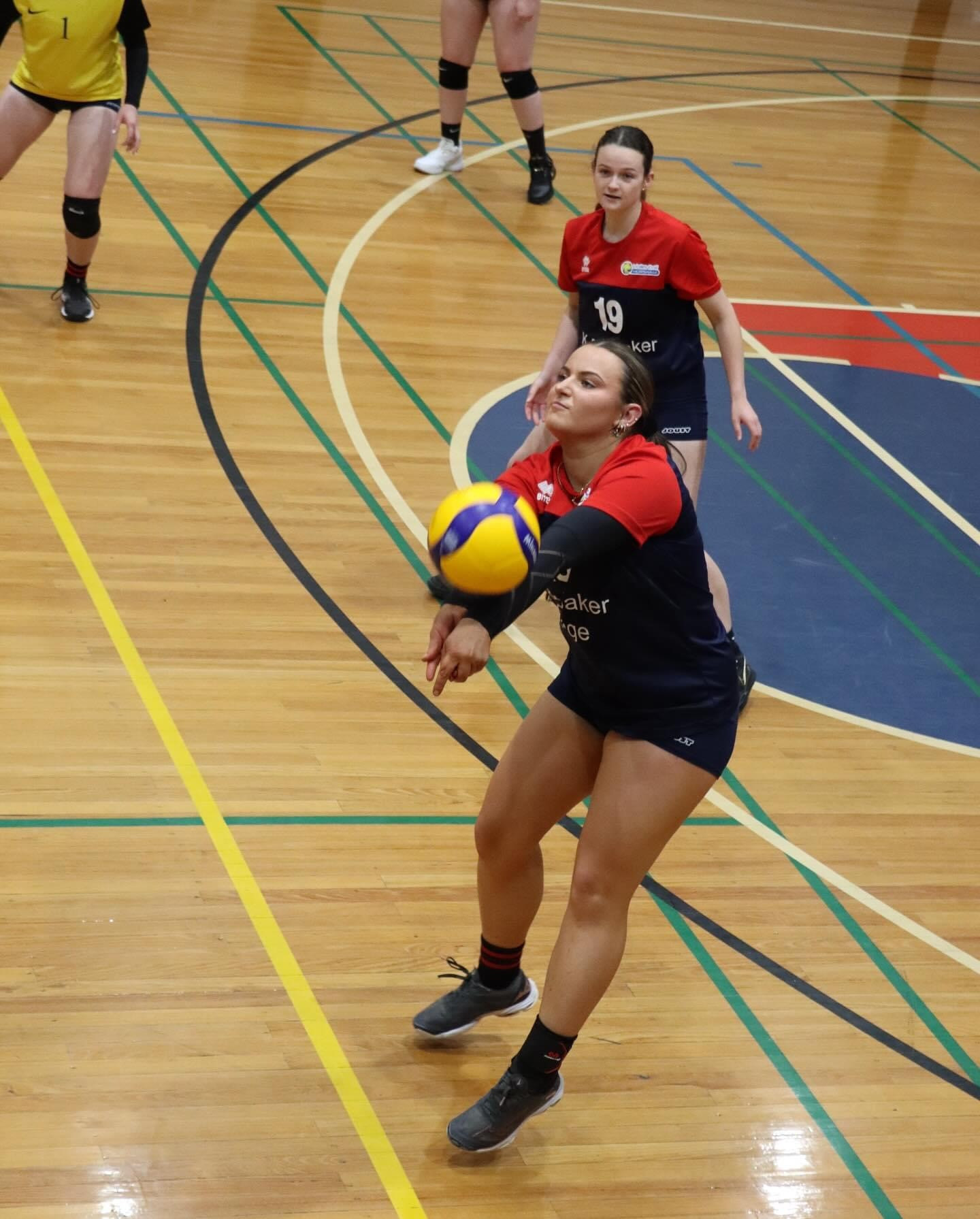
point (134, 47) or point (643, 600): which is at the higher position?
point (134, 47)

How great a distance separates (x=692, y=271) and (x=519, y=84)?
5.27 m

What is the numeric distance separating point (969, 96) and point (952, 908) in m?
11.5

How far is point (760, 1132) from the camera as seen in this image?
426 cm

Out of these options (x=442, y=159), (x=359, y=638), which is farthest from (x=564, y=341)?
(x=442, y=159)

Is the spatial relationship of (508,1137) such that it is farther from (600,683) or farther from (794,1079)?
(600,683)

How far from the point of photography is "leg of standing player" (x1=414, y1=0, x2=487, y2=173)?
33.9ft

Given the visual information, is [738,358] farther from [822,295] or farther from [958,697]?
[822,295]

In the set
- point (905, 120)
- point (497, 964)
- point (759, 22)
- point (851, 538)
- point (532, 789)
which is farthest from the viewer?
point (759, 22)

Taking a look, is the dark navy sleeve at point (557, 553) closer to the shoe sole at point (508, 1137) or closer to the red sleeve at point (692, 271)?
the shoe sole at point (508, 1137)

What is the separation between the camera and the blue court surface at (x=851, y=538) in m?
6.51

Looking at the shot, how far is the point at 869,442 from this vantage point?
8.38m

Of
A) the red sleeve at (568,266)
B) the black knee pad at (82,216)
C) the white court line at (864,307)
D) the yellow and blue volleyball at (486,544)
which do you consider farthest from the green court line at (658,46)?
the yellow and blue volleyball at (486,544)

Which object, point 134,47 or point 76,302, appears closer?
point 134,47

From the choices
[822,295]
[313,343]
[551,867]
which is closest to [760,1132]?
[551,867]
